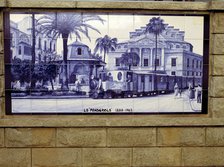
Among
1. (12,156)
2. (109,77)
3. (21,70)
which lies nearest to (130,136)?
(109,77)

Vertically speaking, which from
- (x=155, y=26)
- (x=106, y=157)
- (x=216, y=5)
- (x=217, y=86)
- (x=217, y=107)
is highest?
(x=216, y=5)

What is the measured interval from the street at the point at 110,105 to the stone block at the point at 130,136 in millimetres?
305

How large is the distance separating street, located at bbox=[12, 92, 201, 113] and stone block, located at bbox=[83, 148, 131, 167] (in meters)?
0.63

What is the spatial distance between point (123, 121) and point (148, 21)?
1.65 m

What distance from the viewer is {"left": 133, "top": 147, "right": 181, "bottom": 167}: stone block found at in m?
5.40

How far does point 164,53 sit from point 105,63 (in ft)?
3.20

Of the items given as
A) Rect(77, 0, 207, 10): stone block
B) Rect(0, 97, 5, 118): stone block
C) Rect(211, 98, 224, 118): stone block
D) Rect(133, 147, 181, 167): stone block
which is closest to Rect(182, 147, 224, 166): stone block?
Rect(133, 147, 181, 167): stone block

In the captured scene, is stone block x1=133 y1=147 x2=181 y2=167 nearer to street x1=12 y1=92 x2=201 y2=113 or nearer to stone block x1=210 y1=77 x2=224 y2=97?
street x1=12 y1=92 x2=201 y2=113

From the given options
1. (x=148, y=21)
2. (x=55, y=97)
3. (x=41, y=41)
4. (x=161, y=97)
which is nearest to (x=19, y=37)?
(x=41, y=41)

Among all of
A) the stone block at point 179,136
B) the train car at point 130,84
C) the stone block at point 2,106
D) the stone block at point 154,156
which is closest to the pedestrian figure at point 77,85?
the train car at point 130,84

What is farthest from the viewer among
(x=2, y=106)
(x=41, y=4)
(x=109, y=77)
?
(x=109, y=77)

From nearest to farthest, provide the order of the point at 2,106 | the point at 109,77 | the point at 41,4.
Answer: the point at 41,4 → the point at 2,106 → the point at 109,77

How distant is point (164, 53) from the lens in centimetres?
542

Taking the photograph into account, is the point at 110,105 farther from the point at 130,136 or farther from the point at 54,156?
the point at 54,156
